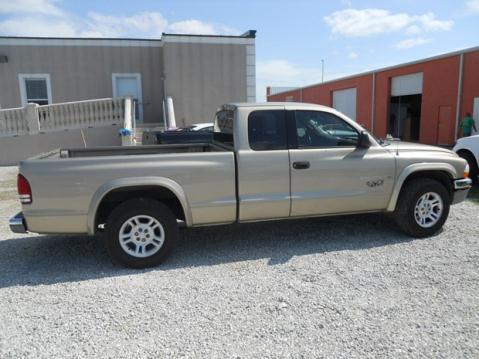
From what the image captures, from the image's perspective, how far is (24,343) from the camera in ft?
9.90

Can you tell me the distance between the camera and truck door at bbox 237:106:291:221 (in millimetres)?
4543

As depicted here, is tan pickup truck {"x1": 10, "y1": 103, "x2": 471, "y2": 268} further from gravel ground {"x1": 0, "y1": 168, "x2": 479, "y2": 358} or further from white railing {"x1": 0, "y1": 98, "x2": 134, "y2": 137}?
white railing {"x1": 0, "y1": 98, "x2": 134, "y2": 137}

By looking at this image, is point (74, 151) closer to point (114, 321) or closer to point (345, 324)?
point (114, 321)

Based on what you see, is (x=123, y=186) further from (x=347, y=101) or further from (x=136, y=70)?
(x=347, y=101)

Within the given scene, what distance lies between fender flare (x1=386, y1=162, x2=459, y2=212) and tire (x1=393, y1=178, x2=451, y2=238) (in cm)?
14

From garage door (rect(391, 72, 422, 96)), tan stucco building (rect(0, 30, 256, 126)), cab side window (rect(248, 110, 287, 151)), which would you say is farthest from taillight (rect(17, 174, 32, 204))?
garage door (rect(391, 72, 422, 96))

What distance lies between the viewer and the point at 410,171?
199 inches

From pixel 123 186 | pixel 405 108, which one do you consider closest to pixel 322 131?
pixel 123 186

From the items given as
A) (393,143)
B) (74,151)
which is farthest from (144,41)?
(393,143)

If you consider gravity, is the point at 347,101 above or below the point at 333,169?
above

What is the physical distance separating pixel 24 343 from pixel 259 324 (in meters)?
1.81

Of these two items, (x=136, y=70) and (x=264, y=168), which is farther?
(x=136, y=70)

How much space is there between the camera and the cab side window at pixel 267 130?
466cm

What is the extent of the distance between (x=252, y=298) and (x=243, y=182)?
53.9 inches
